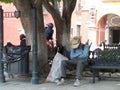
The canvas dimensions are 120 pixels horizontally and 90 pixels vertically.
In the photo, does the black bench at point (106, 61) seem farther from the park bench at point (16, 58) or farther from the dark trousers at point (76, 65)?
the park bench at point (16, 58)

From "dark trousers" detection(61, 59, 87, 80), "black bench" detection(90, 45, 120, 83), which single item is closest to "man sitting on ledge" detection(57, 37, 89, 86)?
"dark trousers" detection(61, 59, 87, 80)

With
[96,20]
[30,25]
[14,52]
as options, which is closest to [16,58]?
[14,52]

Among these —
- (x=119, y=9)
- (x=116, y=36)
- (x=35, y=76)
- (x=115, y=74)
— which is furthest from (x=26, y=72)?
(x=116, y=36)

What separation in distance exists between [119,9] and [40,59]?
112 feet

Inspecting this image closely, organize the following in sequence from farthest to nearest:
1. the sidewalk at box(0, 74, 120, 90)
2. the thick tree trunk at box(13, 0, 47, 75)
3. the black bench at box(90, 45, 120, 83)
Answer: the thick tree trunk at box(13, 0, 47, 75)
the black bench at box(90, 45, 120, 83)
the sidewalk at box(0, 74, 120, 90)

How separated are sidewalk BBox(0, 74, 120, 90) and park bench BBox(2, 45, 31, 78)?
37 cm

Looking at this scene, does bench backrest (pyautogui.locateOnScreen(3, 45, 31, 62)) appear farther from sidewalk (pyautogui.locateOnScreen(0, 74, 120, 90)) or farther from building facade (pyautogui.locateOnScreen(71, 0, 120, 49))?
building facade (pyautogui.locateOnScreen(71, 0, 120, 49))

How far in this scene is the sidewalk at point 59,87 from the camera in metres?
11.4

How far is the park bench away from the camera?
1238 centimetres

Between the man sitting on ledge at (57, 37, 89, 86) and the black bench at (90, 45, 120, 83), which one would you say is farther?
the black bench at (90, 45, 120, 83)

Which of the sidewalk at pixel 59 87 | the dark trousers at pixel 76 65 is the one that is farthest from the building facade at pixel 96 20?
the dark trousers at pixel 76 65

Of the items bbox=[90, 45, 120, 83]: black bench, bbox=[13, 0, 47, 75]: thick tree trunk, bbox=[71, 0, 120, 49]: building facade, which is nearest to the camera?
bbox=[90, 45, 120, 83]: black bench

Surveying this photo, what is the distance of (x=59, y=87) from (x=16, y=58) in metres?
1.64

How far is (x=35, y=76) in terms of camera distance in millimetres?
12070
